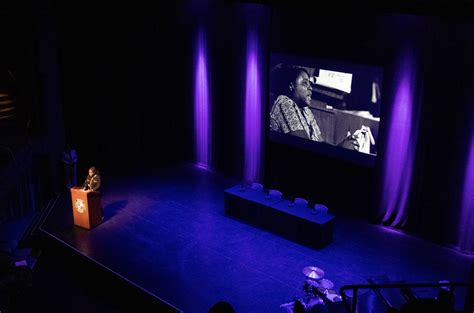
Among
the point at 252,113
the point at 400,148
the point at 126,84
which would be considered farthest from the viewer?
the point at 126,84

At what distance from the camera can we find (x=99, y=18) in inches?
495

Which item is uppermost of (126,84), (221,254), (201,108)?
(126,84)

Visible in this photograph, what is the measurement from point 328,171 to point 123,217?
14.2 ft

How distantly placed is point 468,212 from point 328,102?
3325mm

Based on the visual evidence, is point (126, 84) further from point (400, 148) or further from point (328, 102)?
point (400, 148)

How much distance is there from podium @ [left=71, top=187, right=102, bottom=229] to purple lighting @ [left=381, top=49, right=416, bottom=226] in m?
5.52

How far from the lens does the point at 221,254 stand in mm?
9383

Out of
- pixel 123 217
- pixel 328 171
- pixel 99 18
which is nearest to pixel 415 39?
pixel 328 171

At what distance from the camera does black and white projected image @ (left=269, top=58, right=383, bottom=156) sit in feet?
33.0

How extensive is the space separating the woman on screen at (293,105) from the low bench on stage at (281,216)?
161 centimetres

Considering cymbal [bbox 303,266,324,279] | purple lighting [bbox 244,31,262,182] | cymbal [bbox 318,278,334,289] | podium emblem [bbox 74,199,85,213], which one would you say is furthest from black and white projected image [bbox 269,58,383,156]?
podium emblem [bbox 74,199,85,213]

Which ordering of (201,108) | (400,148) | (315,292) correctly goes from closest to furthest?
1. (315,292)
2. (400,148)
3. (201,108)

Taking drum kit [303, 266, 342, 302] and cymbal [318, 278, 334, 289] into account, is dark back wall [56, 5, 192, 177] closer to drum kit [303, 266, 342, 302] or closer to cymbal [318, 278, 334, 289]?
drum kit [303, 266, 342, 302]

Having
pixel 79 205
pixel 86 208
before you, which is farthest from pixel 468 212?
pixel 79 205
